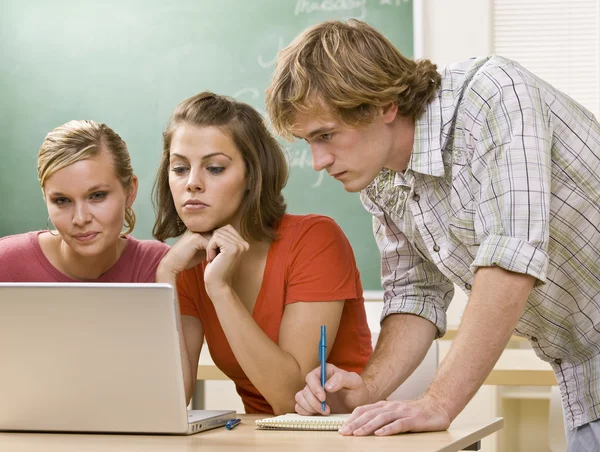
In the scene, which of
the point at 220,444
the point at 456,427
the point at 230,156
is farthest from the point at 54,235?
the point at 456,427

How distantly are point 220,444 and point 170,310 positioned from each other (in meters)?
0.20

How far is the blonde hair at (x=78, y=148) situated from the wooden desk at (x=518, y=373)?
2.15ft

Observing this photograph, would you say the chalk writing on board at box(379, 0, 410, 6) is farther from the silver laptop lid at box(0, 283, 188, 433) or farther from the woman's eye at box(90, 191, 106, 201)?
the silver laptop lid at box(0, 283, 188, 433)

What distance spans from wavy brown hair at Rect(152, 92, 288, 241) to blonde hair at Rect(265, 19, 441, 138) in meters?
0.21

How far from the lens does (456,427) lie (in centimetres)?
121

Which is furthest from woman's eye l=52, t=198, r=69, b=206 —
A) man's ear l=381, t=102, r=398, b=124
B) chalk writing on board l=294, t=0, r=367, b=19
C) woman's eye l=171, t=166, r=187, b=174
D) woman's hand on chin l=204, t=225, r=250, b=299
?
chalk writing on board l=294, t=0, r=367, b=19

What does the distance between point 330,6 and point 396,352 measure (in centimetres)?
177

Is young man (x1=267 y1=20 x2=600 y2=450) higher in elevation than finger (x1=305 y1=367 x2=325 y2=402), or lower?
higher

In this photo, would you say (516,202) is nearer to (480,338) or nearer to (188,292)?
(480,338)

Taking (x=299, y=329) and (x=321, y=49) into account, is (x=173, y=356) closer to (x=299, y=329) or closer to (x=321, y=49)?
(x=299, y=329)

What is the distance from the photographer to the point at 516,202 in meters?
1.17

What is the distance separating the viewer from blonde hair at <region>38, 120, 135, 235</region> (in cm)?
174

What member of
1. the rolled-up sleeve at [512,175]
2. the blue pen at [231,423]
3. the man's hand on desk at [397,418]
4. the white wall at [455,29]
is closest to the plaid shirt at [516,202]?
the rolled-up sleeve at [512,175]

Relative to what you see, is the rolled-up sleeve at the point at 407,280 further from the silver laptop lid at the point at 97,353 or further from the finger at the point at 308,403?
the silver laptop lid at the point at 97,353
